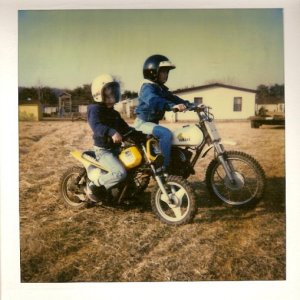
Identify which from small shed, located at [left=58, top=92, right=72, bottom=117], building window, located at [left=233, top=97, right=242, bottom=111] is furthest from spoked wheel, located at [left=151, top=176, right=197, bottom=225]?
small shed, located at [left=58, top=92, right=72, bottom=117]

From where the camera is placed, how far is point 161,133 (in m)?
2.65

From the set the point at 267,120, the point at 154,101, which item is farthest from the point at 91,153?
the point at 267,120

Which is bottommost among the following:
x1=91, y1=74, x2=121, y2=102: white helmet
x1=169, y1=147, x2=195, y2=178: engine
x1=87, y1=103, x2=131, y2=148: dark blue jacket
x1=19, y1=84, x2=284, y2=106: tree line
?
x1=169, y1=147, x2=195, y2=178: engine

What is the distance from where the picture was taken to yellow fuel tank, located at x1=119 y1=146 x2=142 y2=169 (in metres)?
2.67

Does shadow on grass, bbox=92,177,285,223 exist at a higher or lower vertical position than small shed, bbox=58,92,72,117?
Answer: lower

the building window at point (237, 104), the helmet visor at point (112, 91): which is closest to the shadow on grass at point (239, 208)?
the building window at point (237, 104)

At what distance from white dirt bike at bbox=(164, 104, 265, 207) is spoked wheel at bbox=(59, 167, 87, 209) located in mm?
544

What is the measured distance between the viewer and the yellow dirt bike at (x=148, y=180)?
2.66 metres

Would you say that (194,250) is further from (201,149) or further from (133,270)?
(201,149)

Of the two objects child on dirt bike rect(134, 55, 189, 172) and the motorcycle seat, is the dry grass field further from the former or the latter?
child on dirt bike rect(134, 55, 189, 172)

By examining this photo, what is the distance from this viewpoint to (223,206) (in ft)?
8.79

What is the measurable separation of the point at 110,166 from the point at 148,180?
0.79 ft

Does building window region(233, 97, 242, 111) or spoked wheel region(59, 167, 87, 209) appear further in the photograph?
spoked wheel region(59, 167, 87, 209)

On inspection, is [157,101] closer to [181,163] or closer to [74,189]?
[181,163]
